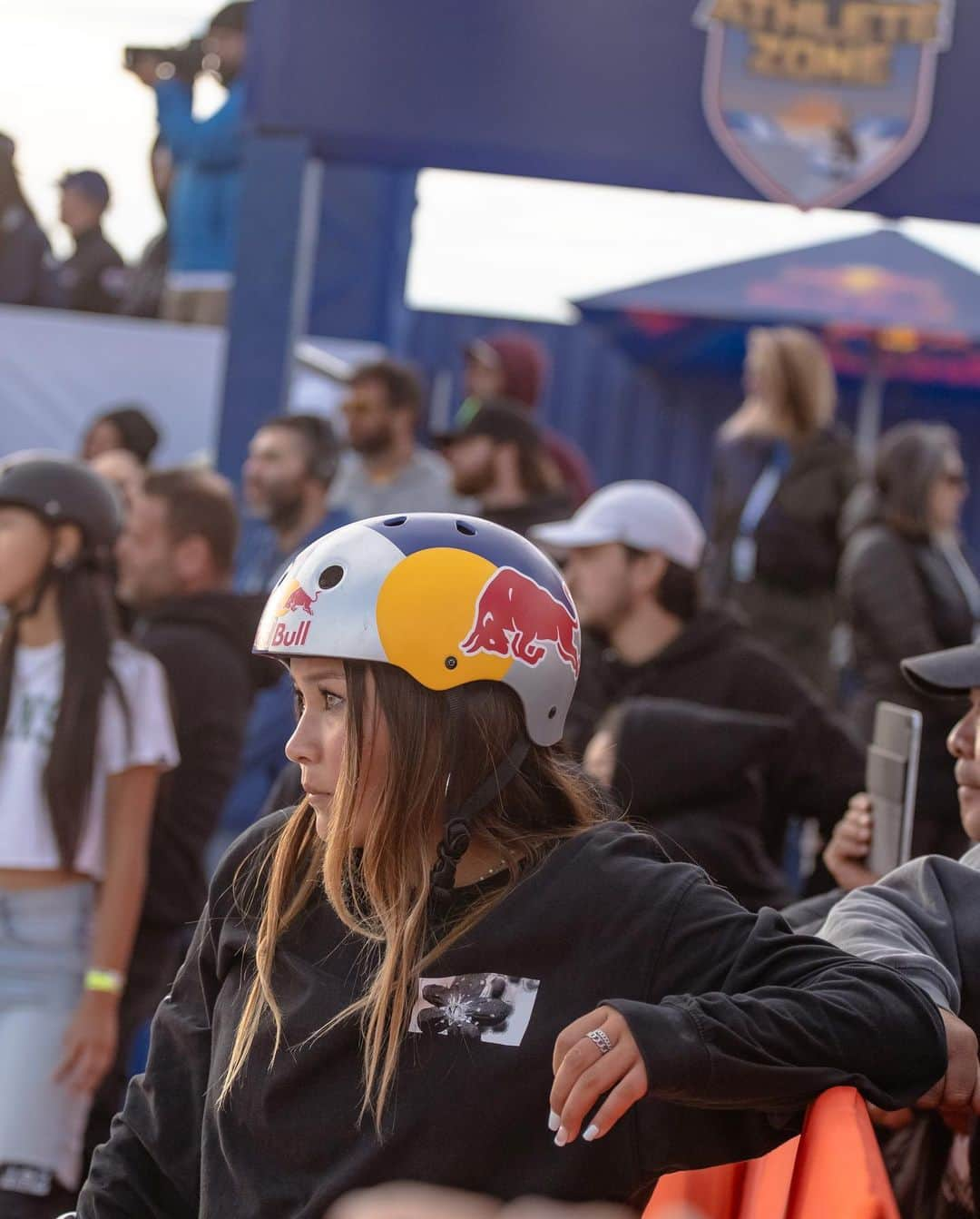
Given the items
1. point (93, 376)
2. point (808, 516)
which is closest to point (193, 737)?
point (808, 516)

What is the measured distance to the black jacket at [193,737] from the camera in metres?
5.39

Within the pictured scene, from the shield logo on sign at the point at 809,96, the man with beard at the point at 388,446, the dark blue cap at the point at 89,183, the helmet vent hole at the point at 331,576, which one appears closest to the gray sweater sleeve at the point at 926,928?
the helmet vent hole at the point at 331,576

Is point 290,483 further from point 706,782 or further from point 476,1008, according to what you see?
point 476,1008

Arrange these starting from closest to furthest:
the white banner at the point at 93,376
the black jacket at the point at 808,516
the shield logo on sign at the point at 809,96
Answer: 1. the shield logo on sign at the point at 809,96
2. the black jacket at the point at 808,516
3. the white banner at the point at 93,376

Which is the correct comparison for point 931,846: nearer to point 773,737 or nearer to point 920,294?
point 773,737

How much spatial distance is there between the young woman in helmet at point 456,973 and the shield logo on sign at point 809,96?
15.9 ft

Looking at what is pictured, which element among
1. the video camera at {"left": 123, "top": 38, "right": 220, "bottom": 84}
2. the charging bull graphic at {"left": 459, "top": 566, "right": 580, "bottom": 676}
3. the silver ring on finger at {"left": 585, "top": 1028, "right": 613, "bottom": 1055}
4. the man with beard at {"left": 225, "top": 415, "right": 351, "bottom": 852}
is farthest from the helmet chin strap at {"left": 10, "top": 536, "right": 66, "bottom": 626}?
the video camera at {"left": 123, "top": 38, "right": 220, "bottom": 84}

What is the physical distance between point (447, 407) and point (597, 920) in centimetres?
1087

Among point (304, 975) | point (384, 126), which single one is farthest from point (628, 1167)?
point (384, 126)

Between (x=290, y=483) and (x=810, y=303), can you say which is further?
(x=810, y=303)

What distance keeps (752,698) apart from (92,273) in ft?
20.2

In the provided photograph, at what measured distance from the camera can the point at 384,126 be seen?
24.4ft

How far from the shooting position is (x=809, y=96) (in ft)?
24.1

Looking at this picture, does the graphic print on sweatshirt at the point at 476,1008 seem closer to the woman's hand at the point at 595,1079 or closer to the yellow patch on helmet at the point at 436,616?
the woman's hand at the point at 595,1079
